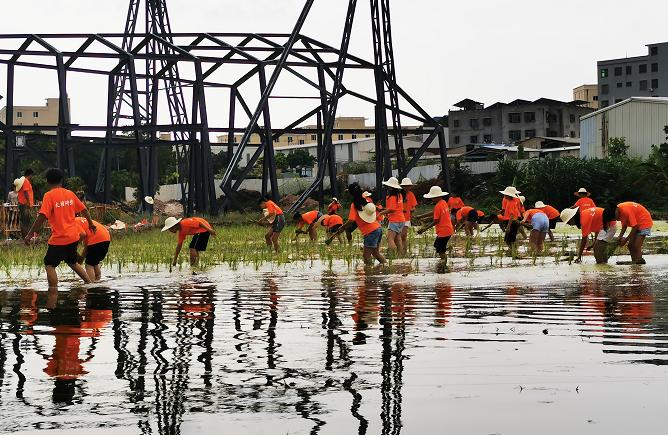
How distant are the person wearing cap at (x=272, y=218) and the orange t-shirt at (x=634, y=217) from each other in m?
6.57

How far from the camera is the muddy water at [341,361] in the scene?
5.29 m

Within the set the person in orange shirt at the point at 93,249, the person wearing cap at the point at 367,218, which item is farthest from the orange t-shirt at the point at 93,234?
the person wearing cap at the point at 367,218

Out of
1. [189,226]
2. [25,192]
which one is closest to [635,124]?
[25,192]

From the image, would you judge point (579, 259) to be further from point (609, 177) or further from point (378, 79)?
point (609, 177)

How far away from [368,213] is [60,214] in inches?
195

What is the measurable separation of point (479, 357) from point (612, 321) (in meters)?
2.21

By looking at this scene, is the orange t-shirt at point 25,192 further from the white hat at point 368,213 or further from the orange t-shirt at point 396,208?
the white hat at point 368,213

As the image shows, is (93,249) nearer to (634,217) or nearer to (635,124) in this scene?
(634,217)

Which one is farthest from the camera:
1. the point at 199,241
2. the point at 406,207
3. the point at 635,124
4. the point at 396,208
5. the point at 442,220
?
the point at 635,124

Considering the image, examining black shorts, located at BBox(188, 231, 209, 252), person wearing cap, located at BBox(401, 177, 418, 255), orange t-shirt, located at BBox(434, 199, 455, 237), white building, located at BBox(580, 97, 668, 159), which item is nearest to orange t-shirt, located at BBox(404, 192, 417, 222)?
person wearing cap, located at BBox(401, 177, 418, 255)

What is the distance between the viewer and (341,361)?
703cm

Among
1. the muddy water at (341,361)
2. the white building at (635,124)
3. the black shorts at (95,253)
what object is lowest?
the muddy water at (341,361)

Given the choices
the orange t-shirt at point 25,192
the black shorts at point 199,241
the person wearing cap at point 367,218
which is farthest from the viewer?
the orange t-shirt at point 25,192

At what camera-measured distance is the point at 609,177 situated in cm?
4366
